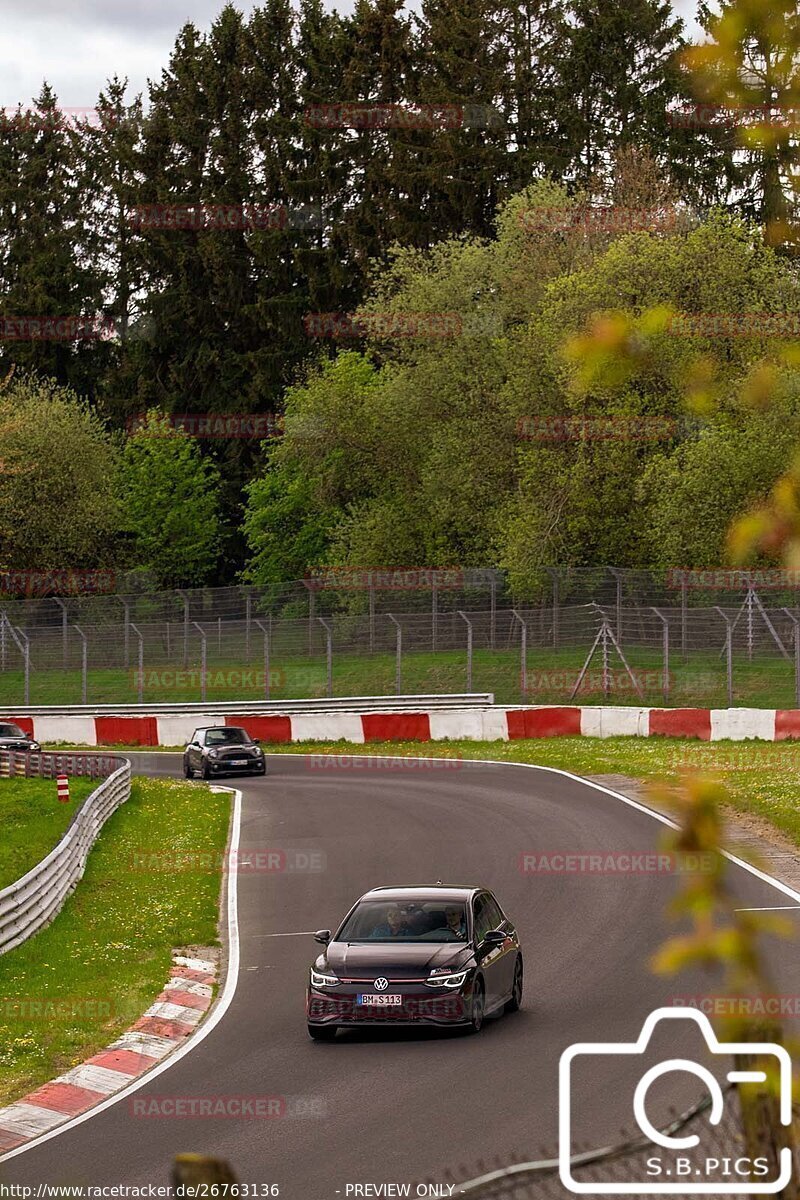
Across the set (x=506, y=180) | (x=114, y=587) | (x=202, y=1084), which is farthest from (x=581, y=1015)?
(x=506, y=180)

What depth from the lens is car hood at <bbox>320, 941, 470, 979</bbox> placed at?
1603cm

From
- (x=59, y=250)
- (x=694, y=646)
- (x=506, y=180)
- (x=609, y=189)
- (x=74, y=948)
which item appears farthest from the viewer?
(x=59, y=250)

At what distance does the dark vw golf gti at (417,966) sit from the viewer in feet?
51.8

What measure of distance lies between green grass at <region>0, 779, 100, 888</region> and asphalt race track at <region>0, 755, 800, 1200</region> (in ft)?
12.2

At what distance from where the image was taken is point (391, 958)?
53.4 feet

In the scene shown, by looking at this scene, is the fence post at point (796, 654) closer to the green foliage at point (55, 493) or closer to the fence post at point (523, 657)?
the fence post at point (523, 657)

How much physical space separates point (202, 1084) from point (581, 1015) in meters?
3.90

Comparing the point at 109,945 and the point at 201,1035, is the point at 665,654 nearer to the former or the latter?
the point at 109,945

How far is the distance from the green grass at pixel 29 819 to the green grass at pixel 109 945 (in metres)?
1.10

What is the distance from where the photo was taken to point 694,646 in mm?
47031

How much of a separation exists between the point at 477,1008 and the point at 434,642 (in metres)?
36.4

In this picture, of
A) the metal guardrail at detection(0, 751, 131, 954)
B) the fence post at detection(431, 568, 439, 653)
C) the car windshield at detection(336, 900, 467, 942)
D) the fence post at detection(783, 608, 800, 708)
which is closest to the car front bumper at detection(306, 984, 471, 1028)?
the car windshield at detection(336, 900, 467, 942)

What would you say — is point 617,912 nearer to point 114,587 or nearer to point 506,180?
point 114,587

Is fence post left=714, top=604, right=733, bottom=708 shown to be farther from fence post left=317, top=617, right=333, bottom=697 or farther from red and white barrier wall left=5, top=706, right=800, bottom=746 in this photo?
fence post left=317, top=617, right=333, bottom=697
